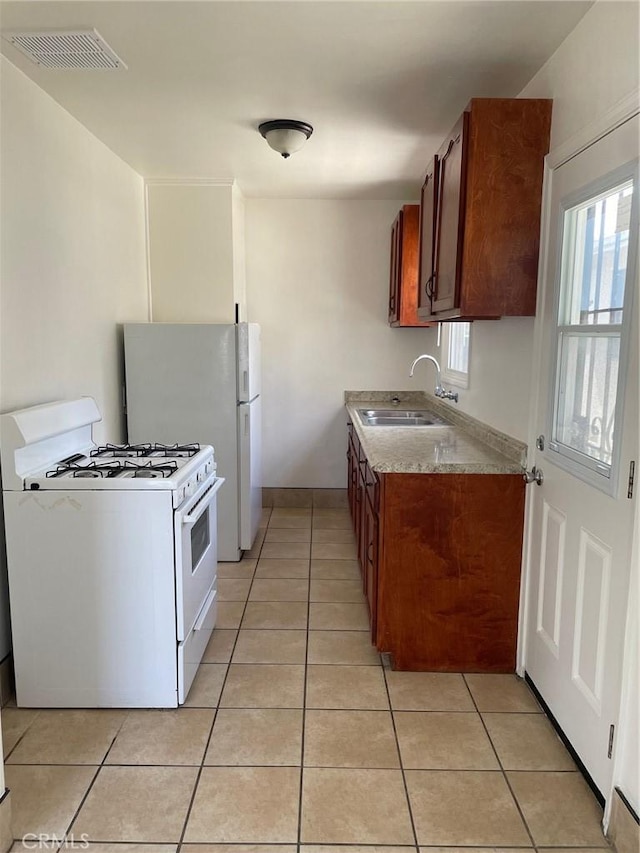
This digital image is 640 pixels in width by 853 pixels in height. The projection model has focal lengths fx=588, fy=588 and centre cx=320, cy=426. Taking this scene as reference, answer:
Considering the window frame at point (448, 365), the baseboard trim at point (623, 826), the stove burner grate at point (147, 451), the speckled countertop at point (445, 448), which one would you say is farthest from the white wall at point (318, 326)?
the baseboard trim at point (623, 826)

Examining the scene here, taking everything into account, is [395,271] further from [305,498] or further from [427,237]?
[305,498]

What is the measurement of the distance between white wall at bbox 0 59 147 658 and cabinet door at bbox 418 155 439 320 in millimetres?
1711

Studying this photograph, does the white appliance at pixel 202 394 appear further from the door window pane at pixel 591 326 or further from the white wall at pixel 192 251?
the door window pane at pixel 591 326

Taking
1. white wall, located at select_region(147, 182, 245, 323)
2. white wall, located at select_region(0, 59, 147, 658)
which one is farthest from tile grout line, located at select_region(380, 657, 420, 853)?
white wall, located at select_region(147, 182, 245, 323)

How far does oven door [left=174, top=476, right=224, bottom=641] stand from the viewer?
2179 mm

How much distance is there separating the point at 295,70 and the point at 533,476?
72.3 inches

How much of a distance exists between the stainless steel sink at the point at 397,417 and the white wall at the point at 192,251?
1.18 meters

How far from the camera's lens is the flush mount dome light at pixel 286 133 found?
2.82 metres

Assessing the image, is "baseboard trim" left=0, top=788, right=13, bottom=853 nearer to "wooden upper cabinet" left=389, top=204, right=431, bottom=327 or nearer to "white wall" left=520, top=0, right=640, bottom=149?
"white wall" left=520, top=0, right=640, bottom=149

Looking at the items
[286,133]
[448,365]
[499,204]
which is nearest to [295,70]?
[286,133]

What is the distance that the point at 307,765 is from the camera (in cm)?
194

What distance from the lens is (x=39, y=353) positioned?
8.10 ft

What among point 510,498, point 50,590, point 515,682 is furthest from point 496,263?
point 50,590

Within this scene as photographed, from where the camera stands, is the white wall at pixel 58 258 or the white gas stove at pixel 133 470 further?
the white wall at pixel 58 258
